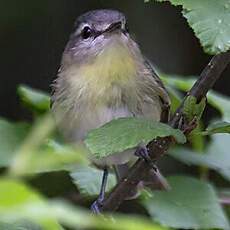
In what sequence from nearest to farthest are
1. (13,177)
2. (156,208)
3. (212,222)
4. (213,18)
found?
(13,177)
(213,18)
(212,222)
(156,208)

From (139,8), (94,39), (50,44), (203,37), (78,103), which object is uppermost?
(203,37)

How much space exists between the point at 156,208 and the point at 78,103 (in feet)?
1.72

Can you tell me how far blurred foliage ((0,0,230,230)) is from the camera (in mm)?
594

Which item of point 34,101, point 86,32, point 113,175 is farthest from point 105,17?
point 113,175

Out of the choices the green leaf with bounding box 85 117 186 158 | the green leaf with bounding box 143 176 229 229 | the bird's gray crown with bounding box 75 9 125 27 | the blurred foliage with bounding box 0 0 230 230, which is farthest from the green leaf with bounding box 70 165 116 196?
the green leaf with bounding box 85 117 186 158

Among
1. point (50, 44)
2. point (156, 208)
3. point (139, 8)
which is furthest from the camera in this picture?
point (50, 44)

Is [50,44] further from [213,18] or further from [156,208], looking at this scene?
[213,18]

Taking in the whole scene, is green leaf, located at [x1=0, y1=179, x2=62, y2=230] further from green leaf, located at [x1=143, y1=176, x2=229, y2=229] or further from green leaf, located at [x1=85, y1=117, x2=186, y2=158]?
green leaf, located at [x1=143, y1=176, x2=229, y2=229]

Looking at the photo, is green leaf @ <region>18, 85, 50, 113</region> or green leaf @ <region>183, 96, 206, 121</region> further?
green leaf @ <region>18, 85, 50, 113</region>

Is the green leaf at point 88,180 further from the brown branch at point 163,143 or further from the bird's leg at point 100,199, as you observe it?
the brown branch at point 163,143

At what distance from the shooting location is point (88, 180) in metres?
2.31

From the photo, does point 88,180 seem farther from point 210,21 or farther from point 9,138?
point 210,21

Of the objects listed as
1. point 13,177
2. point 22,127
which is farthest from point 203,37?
point 22,127

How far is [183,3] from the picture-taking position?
4.56 feet
